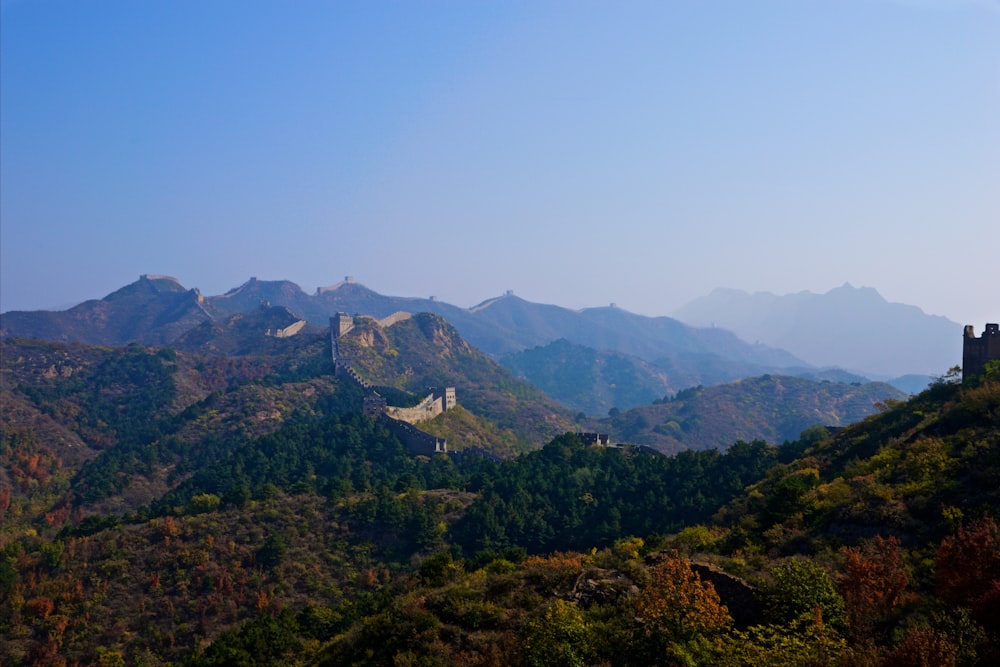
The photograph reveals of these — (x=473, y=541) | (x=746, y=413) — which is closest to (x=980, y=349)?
(x=473, y=541)

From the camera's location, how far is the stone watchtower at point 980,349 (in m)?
35.7

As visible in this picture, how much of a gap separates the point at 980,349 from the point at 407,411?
59.3 meters

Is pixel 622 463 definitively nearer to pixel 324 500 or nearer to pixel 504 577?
pixel 324 500

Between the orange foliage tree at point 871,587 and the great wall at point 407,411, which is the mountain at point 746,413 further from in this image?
the orange foliage tree at point 871,587

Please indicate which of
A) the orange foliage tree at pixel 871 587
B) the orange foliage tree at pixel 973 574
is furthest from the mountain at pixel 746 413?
the orange foliage tree at pixel 973 574

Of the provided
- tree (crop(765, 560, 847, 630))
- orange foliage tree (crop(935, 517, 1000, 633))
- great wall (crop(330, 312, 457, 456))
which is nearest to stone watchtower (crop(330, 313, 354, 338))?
great wall (crop(330, 312, 457, 456))

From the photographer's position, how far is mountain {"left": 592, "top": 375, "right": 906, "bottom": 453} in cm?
12975

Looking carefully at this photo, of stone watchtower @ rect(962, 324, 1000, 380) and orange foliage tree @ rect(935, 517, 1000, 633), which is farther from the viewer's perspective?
stone watchtower @ rect(962, 324, 1000, 380)

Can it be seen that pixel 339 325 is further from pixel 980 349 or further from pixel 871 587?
pixel 871 587

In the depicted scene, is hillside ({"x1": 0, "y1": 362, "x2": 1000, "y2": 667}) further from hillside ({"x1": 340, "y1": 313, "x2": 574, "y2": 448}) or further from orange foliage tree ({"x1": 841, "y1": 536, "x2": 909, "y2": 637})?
hillside ({"x1": 340, "y1": 313, "x2": 574, "y2": 448})

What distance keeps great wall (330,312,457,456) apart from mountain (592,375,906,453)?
154ft

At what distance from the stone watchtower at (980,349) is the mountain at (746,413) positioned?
8227 centimetres

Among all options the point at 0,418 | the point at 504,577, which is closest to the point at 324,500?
the point at 504,577

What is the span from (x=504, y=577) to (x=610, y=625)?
18.9 ft
